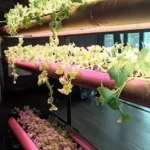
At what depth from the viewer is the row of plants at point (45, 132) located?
2.08 m

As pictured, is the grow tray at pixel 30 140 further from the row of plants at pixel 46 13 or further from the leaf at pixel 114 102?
the leaf at pixel 114 102

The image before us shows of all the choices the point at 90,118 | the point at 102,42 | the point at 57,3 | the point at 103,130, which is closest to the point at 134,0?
the point at 57,3

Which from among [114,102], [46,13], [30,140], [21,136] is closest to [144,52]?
[114,102]

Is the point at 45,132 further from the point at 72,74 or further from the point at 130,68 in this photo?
the point at 130,68

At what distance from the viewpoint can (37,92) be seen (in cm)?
698

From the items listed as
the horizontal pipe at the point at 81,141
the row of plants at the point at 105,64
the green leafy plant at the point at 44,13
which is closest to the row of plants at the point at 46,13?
the green leafy plant at the point at 44,13

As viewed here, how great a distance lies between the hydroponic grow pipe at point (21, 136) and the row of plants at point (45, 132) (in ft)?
0.21

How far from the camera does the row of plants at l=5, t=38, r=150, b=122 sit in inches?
28.6

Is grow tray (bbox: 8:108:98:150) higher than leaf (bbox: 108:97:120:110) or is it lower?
lower

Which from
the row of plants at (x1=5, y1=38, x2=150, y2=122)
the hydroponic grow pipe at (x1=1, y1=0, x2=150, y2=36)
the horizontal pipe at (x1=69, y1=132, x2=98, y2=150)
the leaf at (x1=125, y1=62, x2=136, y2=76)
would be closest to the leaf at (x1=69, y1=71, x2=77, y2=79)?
the row of plants at (x1=5, y1=38, x2=150, y2=122)

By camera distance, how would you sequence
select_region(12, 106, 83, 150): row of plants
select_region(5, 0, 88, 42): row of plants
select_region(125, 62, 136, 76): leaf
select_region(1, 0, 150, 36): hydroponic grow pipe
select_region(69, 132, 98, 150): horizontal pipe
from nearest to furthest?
select_region(1, 0, 150, 36): hydroponic grow pipe → select_region(125, 62, 136, 76): leaf → select_region(5, 0, 88, 42): row of plants → select_region(69, 132, 98, 150): horizontal pipe → select_region(12, 106, 83, 150): row of plants

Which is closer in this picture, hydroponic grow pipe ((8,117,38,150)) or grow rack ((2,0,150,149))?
grow rack ((2,0,150,149))

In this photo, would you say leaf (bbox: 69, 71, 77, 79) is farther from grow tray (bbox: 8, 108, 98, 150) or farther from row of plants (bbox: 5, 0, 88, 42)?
grow tray (bbox: 8, 108, 98, 150)

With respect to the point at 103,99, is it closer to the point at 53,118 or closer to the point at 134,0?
the point at 134,0
